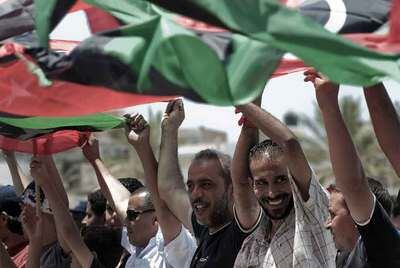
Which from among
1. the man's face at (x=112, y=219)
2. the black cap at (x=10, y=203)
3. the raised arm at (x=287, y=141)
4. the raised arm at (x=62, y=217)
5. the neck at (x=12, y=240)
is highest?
the raised arm at (x=287, y=141)

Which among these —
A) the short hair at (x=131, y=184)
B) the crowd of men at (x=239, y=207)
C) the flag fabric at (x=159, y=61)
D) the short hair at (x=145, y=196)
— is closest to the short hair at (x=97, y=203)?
the crowd of men at (x=239, y=207)

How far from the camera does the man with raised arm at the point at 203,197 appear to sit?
5.19m

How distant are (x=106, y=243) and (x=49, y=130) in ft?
3.83

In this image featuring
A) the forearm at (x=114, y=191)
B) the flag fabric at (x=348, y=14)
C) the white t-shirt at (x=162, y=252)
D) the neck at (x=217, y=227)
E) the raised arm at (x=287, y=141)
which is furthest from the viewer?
the forearm at (x=114, y=191)

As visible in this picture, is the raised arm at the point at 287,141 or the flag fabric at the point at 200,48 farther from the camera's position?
the raised arm at the point at 287,141

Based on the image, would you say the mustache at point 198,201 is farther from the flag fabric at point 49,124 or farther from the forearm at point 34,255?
the forearm at point 34,255

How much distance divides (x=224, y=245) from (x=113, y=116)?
1357 mm

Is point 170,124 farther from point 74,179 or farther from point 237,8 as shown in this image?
point 74,179

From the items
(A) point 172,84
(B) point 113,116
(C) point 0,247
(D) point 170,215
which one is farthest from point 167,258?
(A) point 172,84

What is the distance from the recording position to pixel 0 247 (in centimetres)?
684

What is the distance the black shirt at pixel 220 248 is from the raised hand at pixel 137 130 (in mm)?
853

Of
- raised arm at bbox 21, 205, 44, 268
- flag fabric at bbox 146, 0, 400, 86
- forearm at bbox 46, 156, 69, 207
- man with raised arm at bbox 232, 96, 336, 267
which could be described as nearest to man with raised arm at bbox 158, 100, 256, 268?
man with raised arm at bbox 232, 96, 336, 267

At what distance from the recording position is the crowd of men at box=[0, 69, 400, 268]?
→ 4203mm

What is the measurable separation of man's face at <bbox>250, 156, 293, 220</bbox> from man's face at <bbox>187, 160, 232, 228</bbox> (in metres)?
0.63
